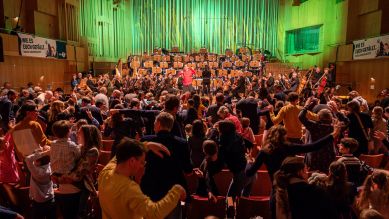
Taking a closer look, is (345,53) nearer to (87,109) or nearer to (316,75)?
(316,75)

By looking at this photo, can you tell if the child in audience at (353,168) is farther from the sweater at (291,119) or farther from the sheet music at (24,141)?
the sheet music at (24,141)

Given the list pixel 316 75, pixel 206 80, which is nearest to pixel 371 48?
pixel 316 75

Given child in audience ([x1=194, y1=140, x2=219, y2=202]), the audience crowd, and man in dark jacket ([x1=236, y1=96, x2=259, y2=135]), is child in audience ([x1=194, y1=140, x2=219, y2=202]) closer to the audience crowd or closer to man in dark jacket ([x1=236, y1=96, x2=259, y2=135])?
the audience crowd

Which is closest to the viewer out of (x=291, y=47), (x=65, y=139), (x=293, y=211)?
(x=293, y=211)

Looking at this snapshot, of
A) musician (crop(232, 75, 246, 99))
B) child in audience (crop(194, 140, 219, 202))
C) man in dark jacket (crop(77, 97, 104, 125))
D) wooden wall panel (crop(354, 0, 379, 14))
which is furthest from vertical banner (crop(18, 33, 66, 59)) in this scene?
wooden wall panel (crop(354, 0, 379, 14))

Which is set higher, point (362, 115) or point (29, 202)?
point (362, 115)

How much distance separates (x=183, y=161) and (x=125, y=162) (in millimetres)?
1093

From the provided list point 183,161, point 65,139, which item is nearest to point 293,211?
point 183,161

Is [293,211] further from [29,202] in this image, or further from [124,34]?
[124,34]

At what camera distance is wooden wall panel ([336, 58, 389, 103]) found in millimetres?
15133

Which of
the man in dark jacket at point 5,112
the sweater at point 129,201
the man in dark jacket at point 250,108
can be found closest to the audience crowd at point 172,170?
the sweater at point 129,201

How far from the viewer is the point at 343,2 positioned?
1817 centimetres

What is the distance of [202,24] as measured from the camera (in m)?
25.6

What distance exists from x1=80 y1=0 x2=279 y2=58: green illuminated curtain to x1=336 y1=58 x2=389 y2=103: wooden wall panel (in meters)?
8.14
